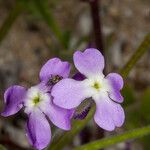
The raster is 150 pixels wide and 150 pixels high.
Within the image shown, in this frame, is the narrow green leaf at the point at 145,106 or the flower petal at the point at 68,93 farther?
the narrow green leaf at the point at 145,106

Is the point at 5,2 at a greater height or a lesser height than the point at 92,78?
lesser

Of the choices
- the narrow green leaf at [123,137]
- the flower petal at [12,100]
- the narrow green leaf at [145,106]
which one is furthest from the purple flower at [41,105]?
the narrow green leaf at [145,106]

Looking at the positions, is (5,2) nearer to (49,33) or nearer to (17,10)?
(49,33)

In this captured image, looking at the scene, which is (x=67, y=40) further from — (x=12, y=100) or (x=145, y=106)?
(x=12, y=100)

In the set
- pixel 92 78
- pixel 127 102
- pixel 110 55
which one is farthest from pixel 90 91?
pixel 110 55

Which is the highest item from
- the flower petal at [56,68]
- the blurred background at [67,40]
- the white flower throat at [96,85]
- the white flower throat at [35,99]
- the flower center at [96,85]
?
the flower petal at [56,68]

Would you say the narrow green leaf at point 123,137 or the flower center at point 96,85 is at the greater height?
the flower center at point 96,85

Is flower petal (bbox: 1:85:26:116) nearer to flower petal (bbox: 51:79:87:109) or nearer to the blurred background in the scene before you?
flower petal (bbox: 51:79:87:109)

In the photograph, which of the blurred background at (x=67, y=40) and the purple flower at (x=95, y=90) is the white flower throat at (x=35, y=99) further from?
the blurred background at (x=67, y=40)

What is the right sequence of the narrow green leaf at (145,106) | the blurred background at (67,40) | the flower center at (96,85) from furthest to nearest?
1. the blurred background at (67,40)
2. the narrow green leaf at (145,106)
3. the flower center at (96,85)
